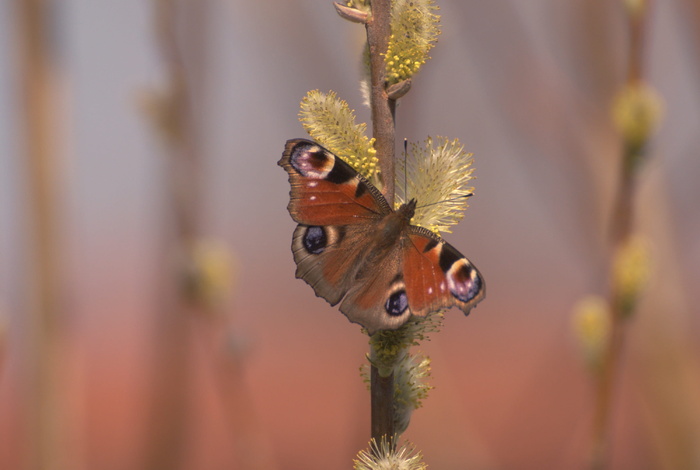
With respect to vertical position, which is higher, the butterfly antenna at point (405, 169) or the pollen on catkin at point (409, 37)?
the pollen on catkin at point (409, 37)

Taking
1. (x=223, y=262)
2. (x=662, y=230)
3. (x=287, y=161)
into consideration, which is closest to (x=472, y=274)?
(x=287, y=161)

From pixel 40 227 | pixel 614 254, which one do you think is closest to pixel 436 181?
pixel 614 254

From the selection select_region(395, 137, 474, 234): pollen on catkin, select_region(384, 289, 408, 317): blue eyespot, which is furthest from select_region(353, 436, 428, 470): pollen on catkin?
select_region(395, 137, 474, 234): pollen on catkin

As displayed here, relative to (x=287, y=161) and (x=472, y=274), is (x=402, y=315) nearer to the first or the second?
(x=472, y=274)

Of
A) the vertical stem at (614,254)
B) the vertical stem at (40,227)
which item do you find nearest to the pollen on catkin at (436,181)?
the vertical stem at (614,254)

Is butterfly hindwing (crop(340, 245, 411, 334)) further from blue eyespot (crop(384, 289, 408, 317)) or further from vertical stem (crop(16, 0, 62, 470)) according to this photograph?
vertical stem (crop(16, 0, 62, 470))

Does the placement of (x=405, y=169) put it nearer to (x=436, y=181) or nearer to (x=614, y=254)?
(x=436, y=181)

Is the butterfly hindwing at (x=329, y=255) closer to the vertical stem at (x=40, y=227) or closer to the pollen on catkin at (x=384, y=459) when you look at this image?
the pollen on catkin at (x=384, y=459)
